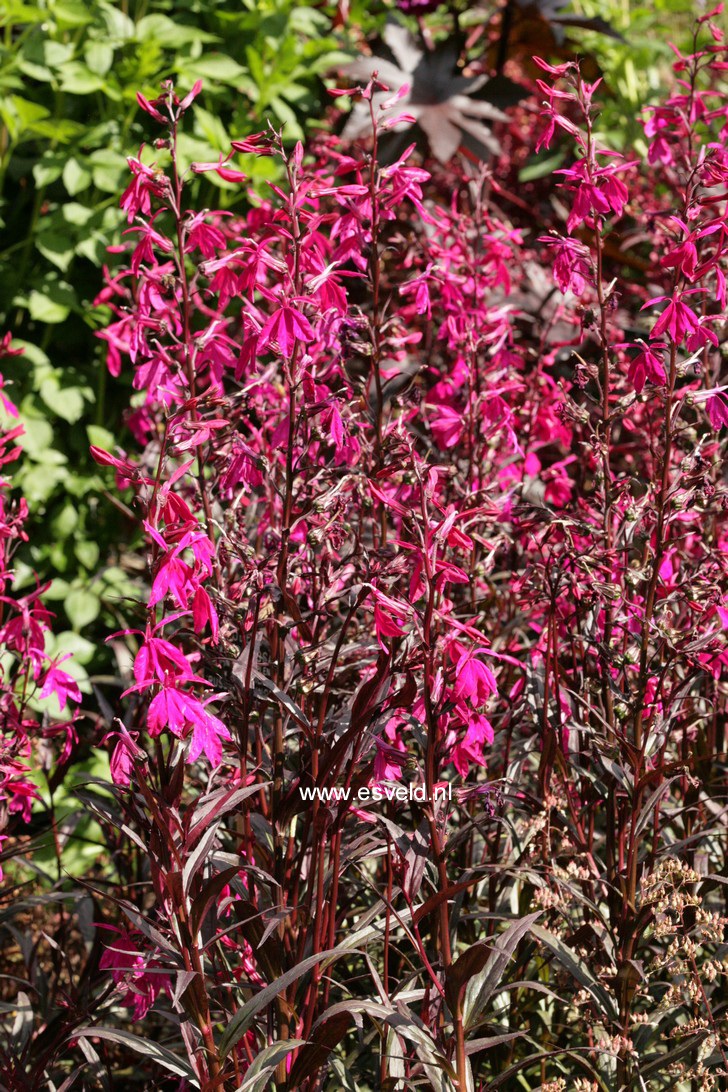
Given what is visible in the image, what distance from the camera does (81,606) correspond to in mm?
2986

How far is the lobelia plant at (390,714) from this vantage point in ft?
4.64

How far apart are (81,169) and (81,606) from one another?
1176 mm

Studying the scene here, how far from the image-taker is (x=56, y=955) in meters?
2.01

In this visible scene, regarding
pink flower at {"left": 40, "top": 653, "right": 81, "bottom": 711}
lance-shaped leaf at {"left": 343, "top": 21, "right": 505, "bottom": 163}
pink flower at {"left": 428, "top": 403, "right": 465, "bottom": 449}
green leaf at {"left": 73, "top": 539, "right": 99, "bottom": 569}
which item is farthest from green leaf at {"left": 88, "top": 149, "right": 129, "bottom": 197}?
pink flower at {"left": 40, "top": 653, "right": 81, "bottom": 711}

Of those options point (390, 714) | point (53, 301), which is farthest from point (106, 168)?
point (390, 714)

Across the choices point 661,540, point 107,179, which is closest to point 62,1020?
point 661,540

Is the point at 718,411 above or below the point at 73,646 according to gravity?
above

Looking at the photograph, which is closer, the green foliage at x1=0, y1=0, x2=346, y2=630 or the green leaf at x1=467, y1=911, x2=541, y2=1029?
the green leaf at x1=467, y1=911, x2=541, y2=1029

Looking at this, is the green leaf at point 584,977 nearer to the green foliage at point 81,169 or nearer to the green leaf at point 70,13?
the green foliage at point 81,169

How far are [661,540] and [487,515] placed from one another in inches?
10.5

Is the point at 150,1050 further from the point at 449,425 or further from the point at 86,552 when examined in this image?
the point at 86,552

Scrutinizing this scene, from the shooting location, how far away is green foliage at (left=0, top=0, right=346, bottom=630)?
114 inches

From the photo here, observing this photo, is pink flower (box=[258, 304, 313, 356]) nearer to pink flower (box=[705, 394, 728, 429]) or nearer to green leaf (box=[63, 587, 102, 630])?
pink flower (box=[705, 394, 728, 429])

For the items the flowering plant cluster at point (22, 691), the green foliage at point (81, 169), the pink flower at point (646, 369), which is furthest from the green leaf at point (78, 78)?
the pink flower at point (646, 369)
